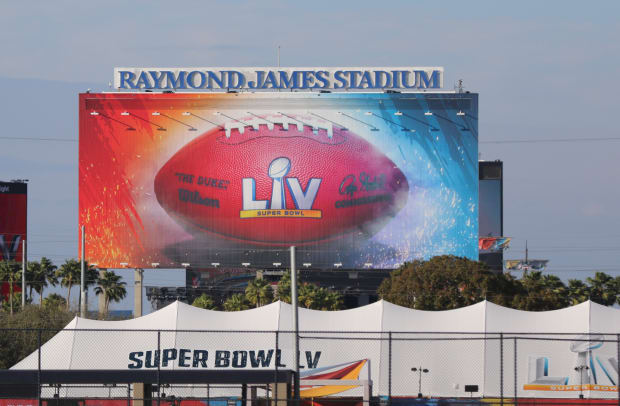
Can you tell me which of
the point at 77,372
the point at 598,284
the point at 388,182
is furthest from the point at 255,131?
the point at 77,372

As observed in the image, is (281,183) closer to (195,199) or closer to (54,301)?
(195,199)

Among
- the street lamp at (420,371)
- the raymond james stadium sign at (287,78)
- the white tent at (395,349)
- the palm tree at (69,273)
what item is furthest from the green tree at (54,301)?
the street lamp at (420,371)

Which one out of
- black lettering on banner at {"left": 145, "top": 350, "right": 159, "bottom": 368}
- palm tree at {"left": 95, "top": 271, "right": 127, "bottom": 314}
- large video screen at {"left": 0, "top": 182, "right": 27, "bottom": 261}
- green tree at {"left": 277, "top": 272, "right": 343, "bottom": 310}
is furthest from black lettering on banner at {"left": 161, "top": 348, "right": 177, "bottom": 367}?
large video screen at {"left": 0, "top": 182, "right": 27, "bottom": 261}

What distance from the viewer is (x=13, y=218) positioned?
154 metres

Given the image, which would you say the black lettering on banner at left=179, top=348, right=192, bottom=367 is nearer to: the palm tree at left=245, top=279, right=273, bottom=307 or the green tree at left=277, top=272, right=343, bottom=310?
the green tree at left=277, top=272, right=343, bottom=310

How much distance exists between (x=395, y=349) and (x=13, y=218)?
11632cm

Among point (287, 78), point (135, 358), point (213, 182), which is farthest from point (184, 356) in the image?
point (287, 78)

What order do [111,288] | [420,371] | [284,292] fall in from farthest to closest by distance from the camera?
[111,288] → [284,292] → [420,371]

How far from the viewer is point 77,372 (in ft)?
106

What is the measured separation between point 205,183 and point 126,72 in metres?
14.5

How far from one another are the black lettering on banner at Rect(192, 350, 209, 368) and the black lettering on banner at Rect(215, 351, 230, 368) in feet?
1.39

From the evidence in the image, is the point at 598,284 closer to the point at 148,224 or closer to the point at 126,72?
the point at 148,224

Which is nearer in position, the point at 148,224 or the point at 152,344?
the point at 152,344

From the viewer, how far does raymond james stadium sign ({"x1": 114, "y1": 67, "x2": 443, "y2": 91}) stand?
401 ft
